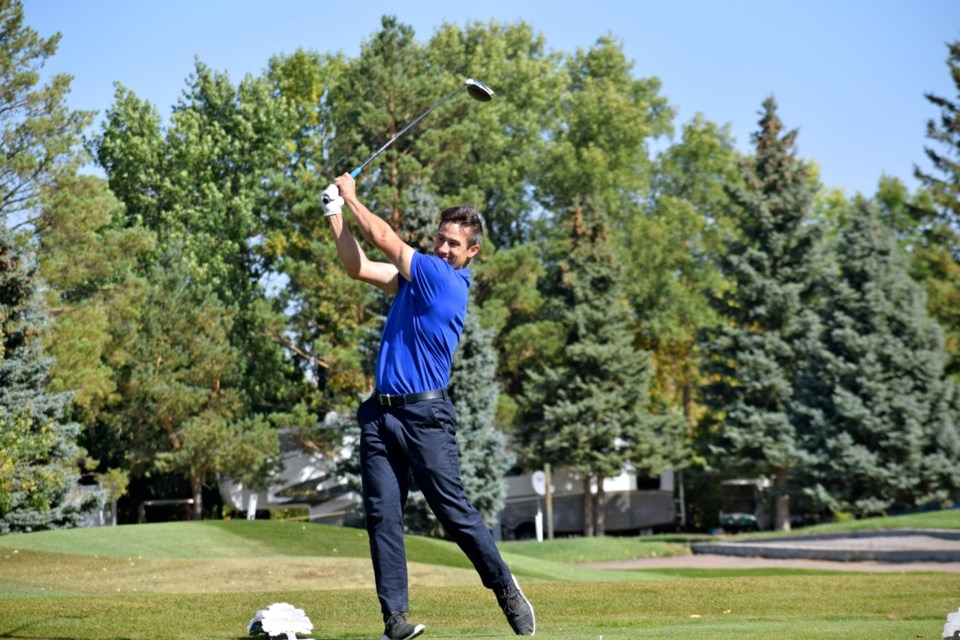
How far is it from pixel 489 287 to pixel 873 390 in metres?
15.8

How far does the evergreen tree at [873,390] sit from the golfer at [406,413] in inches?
1271

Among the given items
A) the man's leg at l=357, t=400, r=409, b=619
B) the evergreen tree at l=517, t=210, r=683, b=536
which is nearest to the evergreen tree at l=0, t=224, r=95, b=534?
the evergreen tree at l=517, t=210, r=683, b=536

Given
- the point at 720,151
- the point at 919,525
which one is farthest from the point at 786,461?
the point at 720,151

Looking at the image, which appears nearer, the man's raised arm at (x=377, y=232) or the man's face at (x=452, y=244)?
the man's raised arm at (x=377, y=232)

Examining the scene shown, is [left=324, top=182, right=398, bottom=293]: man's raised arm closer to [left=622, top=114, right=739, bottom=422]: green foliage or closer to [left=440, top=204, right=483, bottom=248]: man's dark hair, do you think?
[left=440, top=204, right=483, bottom=248]: man's dark hair

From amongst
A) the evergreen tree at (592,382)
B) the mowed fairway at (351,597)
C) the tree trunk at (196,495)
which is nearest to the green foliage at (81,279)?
the tree trunk at (196,495)

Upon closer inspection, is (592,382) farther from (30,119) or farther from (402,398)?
(402,398)

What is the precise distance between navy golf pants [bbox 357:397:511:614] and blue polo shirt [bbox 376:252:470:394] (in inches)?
6.2

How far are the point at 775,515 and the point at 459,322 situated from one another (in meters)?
38.8

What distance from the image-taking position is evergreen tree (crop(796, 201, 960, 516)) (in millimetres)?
37875

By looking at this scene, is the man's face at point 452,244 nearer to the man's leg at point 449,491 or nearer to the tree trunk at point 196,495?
the man's leg at point 449,491

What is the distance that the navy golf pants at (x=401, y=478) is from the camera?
784cm

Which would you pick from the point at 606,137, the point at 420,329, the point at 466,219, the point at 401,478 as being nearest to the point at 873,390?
the point at 606,137

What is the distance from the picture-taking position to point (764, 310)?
1745 inches
